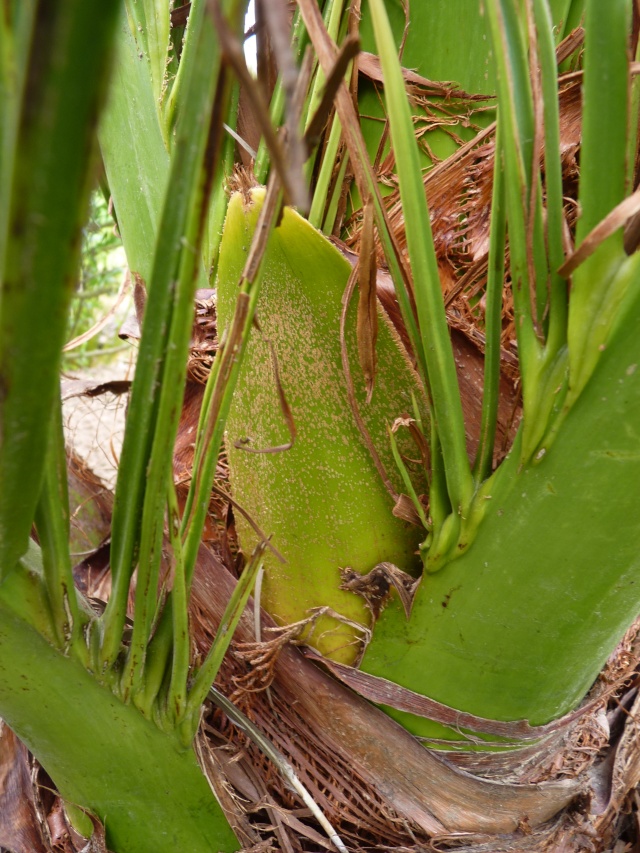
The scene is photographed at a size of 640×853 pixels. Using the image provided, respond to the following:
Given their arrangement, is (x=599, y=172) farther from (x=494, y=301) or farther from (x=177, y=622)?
(x=177, y=622)

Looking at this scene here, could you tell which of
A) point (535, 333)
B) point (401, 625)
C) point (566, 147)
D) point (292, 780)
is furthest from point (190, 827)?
point (566, 147)

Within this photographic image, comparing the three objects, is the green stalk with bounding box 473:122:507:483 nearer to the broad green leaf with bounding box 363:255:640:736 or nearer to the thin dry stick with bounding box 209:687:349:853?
the broad green leaf with bounding box 363:255:640:736

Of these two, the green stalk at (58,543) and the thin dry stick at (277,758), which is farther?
the thin dry stick at (277,758)

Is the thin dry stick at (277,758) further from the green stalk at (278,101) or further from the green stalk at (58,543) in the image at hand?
the green stalk at (278,101)

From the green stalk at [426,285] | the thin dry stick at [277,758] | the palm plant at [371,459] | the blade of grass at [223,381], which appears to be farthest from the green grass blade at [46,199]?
the thin dry stick at [277,758]

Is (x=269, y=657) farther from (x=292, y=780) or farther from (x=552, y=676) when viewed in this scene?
(x=552, y=676)

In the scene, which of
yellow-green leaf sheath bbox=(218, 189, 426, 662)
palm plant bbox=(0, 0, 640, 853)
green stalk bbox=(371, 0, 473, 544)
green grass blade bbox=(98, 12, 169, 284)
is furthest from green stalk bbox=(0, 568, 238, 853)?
green grass blade bbox=(98, 12, 169, 284)

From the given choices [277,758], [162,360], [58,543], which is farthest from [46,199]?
[277,758]

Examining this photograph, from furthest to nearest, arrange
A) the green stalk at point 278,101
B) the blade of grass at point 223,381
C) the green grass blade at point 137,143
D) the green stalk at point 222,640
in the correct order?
the green grass blade at point 137,143 < the green stalk at point 278,101 < the green stalk at point 222,640 < the blade of grass at point 223,381
